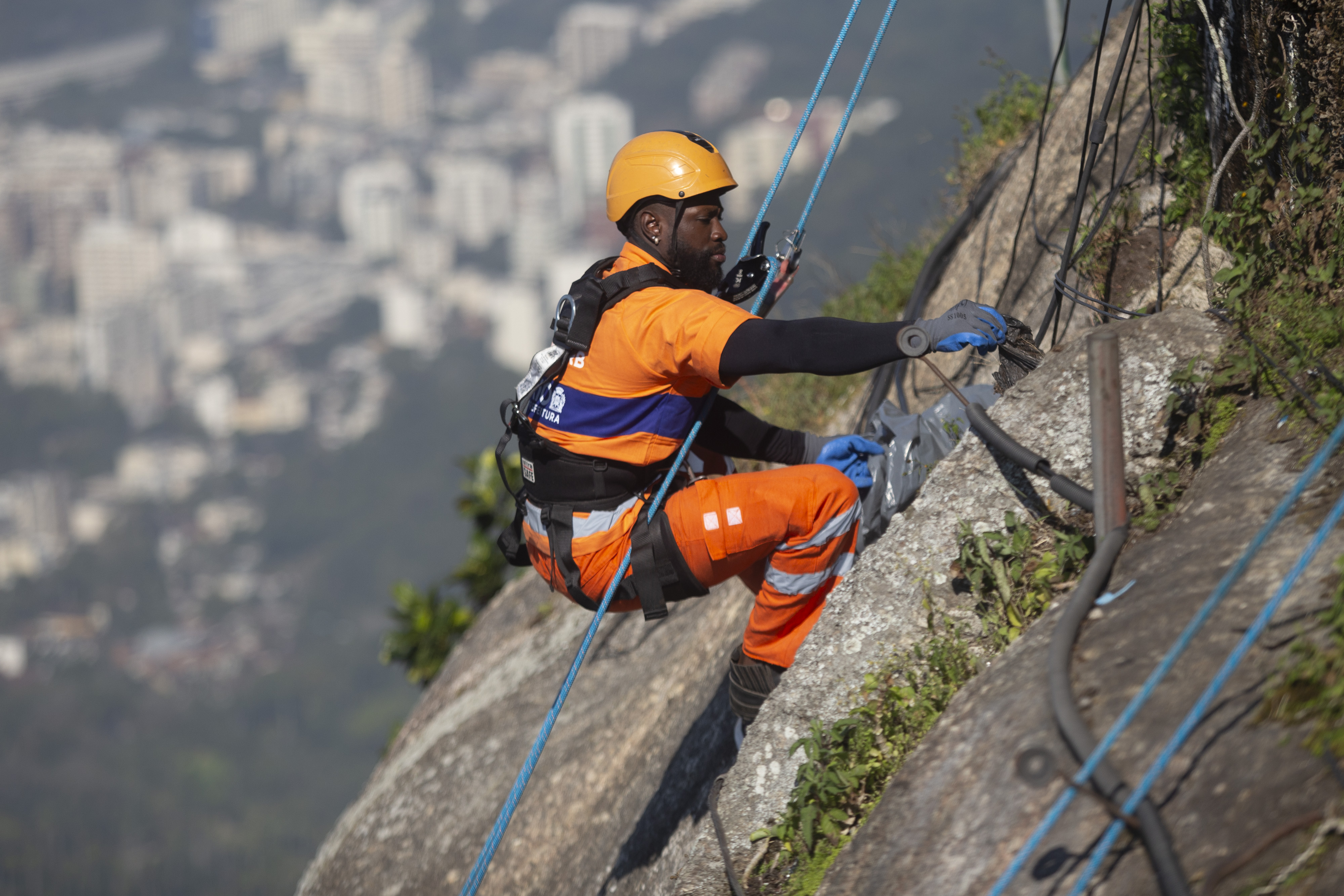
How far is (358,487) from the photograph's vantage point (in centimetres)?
18262

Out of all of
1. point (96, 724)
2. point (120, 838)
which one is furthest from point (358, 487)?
point (120, 838)

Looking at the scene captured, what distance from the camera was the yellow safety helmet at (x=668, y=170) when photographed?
4.40 metres

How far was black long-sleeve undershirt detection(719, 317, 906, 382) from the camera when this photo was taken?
374 centimetres

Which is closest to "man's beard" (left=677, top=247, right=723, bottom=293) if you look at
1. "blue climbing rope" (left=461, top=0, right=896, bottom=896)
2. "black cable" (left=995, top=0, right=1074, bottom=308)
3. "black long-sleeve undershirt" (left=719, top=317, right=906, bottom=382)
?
"blue climbing rope" (left=461, top=0, right=896, bottom=896)

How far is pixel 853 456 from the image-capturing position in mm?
4785

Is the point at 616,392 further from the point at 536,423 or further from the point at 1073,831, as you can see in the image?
the point at 1073,831

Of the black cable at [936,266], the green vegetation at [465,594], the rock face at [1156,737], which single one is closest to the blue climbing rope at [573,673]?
the rock face at [1156,737]

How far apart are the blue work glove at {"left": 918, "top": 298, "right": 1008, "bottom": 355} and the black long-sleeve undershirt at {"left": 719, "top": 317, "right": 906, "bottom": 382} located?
0.10 metres

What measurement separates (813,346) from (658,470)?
101 cm

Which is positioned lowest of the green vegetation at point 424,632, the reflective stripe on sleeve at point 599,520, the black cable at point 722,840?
the green vegetation at point 424,632

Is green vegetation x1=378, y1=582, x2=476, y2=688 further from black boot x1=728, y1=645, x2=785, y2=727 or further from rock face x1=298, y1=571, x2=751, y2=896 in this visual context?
black boot x1=728, y1=645, x2=785, y2=727

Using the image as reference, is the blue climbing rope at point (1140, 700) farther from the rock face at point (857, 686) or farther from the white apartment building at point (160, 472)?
the white apartment building at point (160, 472)

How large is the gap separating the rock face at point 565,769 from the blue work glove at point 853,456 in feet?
4.35

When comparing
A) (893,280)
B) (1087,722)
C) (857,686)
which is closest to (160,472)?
(893,280)
